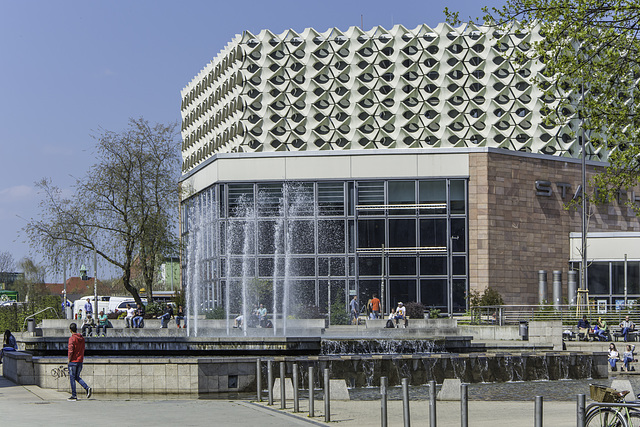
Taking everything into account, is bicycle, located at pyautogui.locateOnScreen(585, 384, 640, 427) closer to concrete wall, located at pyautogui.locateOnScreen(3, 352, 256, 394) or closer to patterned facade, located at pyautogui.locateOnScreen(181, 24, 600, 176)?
concrete wall, located at pyautogui.locateOnScreen(3, 352, 256, 394)

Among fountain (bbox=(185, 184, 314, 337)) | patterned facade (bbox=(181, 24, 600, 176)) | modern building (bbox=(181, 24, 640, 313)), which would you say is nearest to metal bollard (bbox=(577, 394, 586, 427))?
modern building (bbox=(181, 24, 640, 313))

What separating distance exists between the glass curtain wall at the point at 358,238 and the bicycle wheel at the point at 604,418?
48.3 m

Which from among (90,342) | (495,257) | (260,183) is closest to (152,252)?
(260,183)

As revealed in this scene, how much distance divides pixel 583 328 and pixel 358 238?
2308cm

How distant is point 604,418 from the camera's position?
1127 centimetres

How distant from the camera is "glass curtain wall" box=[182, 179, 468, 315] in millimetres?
59969

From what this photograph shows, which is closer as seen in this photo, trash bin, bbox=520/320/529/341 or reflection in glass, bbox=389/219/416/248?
trash bin, bbox=520/320/529/341

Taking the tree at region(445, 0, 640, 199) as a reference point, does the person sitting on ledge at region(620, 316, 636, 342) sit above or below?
below

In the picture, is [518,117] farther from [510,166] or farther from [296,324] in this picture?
[296,324]

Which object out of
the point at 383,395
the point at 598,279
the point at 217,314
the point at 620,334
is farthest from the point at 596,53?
the point at 598,279

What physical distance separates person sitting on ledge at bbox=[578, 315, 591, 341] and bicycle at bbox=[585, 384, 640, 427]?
88.8 feet

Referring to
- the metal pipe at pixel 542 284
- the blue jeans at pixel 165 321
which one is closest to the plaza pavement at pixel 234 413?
the blue jeans at pixel 165 321

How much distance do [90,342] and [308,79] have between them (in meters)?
45.8

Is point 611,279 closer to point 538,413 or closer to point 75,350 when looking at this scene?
point 75,350
